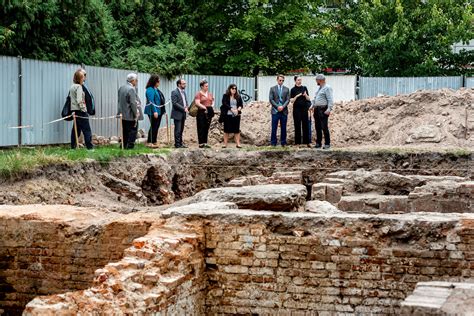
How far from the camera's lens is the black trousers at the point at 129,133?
17.3 m

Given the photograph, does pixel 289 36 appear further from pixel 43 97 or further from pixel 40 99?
pixel 40 99

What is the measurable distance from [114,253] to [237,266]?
→ 139cm

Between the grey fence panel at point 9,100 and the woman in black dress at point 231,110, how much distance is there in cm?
521

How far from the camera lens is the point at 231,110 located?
19.7 m

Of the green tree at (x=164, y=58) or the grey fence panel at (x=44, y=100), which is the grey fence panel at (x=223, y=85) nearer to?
the green tree at (x=164, y=58)

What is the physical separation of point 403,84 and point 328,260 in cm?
1919

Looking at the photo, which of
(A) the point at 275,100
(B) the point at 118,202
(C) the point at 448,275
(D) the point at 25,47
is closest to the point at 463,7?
(A) the point at 275,100

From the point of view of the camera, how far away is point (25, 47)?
21281 mm

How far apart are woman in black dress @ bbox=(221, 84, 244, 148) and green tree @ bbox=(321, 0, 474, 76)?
37.0 feet

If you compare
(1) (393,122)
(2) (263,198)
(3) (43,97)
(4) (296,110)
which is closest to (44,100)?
(3) (43,97)

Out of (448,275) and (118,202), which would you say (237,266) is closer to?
(448,275)

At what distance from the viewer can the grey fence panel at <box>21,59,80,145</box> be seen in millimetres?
16859

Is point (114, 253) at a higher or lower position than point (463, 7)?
lower

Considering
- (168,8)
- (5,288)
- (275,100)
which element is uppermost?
(168,8)
